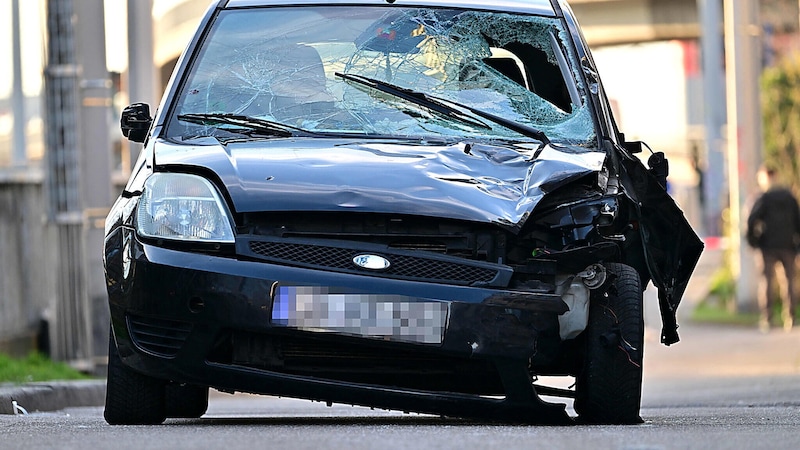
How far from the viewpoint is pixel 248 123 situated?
660 cm

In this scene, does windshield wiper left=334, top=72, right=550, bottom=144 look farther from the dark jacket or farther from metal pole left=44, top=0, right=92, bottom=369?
the dark jacket

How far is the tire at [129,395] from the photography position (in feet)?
20.5

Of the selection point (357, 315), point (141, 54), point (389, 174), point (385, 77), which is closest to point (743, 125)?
point (141, 54)

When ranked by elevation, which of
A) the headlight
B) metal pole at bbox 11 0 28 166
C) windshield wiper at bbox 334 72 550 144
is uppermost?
windshield wiper at bbox 334 72 550 144

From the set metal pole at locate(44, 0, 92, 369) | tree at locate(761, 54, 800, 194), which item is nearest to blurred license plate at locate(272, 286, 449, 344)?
metal pole at locate(44, 0, 92, 369)

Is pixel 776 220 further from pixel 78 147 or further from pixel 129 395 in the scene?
pixel 129 395

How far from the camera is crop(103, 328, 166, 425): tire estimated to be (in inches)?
246

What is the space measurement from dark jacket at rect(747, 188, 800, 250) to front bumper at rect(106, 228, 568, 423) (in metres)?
14.1

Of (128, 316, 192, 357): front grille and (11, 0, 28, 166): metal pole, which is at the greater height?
(128, 316, 192, 357): front grille

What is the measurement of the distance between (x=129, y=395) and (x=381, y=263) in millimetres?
1130

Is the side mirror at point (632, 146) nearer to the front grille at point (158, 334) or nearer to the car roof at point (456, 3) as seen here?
the car roof at point (456, 3)

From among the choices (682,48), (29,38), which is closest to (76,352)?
(29,38)

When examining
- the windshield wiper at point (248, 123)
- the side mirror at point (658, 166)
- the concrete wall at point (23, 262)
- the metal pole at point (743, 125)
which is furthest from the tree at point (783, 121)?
the windshield wiper at point (248, 123)

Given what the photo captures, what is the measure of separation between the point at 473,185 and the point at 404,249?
13.9 inches
